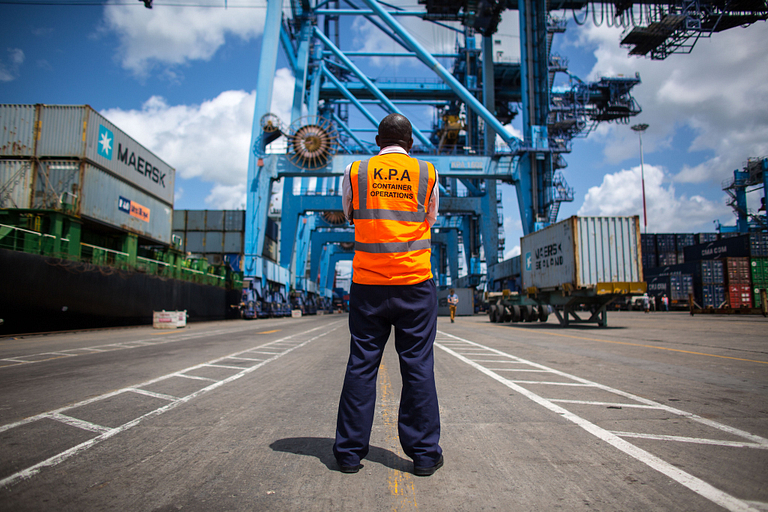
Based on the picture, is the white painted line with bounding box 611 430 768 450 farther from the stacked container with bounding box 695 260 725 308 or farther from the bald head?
the stacked container with bounding box 695 260 725 308

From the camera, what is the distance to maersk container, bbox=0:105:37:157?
1691 centimetres

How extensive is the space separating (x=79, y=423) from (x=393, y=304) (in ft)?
7.46

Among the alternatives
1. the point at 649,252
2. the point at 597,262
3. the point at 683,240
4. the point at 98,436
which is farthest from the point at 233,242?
the point at 683,240

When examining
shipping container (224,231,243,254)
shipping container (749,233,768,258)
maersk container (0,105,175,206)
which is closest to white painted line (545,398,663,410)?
maersk container (0,105,175,206)

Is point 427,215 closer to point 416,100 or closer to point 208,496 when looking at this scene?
point 208,496

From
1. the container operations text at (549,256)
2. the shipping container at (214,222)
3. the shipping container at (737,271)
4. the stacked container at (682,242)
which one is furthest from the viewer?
the stacked container at (682,242)

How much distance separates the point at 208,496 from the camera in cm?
178

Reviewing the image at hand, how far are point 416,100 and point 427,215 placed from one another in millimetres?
39643

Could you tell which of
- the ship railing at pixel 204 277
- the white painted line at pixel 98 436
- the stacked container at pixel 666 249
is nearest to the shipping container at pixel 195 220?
the ship railing at pixel 204 277

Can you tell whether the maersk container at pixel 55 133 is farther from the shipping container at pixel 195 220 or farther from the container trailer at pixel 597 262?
the shipping container at pixel 195 220

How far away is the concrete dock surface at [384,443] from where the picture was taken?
5.79ft

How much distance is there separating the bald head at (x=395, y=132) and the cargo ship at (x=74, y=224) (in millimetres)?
14386

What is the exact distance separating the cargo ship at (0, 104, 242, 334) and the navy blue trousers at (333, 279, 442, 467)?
14.3 meters

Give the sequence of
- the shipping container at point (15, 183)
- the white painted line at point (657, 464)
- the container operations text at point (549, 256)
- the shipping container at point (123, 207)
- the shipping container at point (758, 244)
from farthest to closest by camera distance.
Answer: the shipping container at point (758, 244), the shipping container at point (123, 207), the shipping container at point (15, 183), the container operations text at point (549, 256), the white painted line at point (657, 464)
